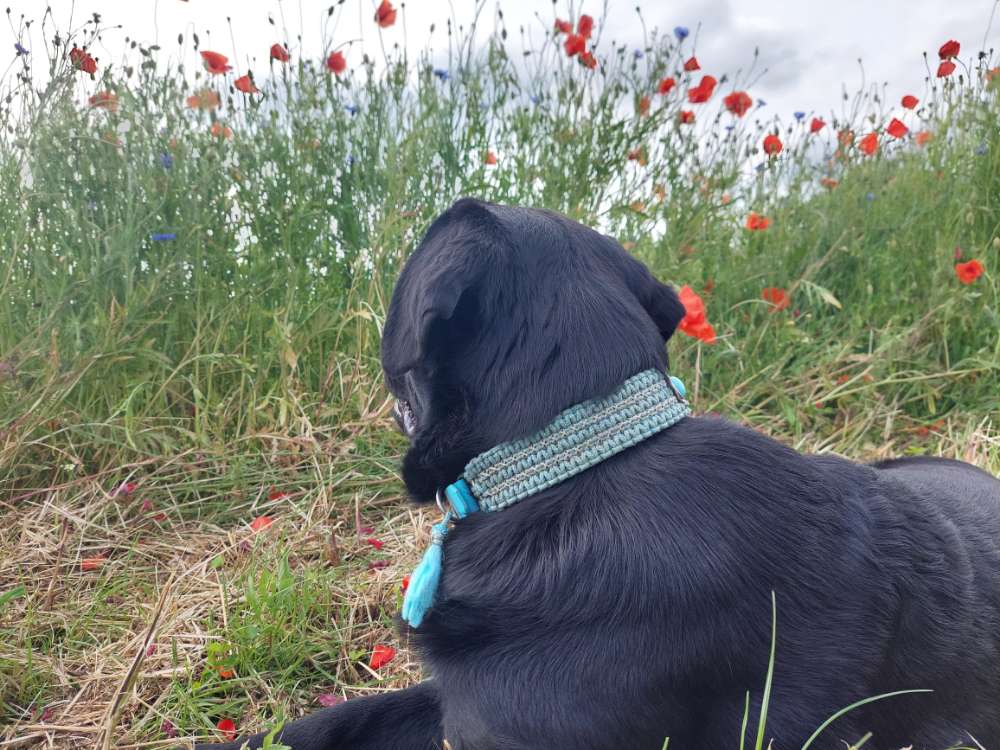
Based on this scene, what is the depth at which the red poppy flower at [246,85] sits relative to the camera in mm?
3771

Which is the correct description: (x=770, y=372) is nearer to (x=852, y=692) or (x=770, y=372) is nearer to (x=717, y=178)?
(x=717, y=178)

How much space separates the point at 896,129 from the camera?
4.51m

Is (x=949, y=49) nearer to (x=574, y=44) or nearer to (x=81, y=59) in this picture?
(x=574, y=44)

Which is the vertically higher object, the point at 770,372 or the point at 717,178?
the point at 717,178

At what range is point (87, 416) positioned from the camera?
130 inches

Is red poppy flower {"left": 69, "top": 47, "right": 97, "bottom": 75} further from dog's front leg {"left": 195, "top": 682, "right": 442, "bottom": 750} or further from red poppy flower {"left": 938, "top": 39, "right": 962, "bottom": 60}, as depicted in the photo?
red poppy flower {"left": 938, "top": 39, "right": 962, "bottom": 60}

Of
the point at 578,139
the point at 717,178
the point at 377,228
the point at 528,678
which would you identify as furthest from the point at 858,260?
the point at 528,678

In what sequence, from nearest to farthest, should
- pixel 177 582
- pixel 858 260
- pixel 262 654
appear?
pixel 262 654 → pixel 177 582 → pixel 858 260

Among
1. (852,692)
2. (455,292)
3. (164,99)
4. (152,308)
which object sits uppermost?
(164,99)

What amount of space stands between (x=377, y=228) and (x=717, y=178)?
6.45ft

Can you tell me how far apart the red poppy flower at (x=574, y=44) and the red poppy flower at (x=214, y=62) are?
5.11 feet

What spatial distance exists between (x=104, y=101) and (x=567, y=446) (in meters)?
2.82

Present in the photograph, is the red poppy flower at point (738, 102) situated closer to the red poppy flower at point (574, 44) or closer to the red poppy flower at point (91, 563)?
the red poppy flower at point (574, 44)

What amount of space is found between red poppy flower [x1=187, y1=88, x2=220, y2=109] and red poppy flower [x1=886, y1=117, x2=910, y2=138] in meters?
3.46
